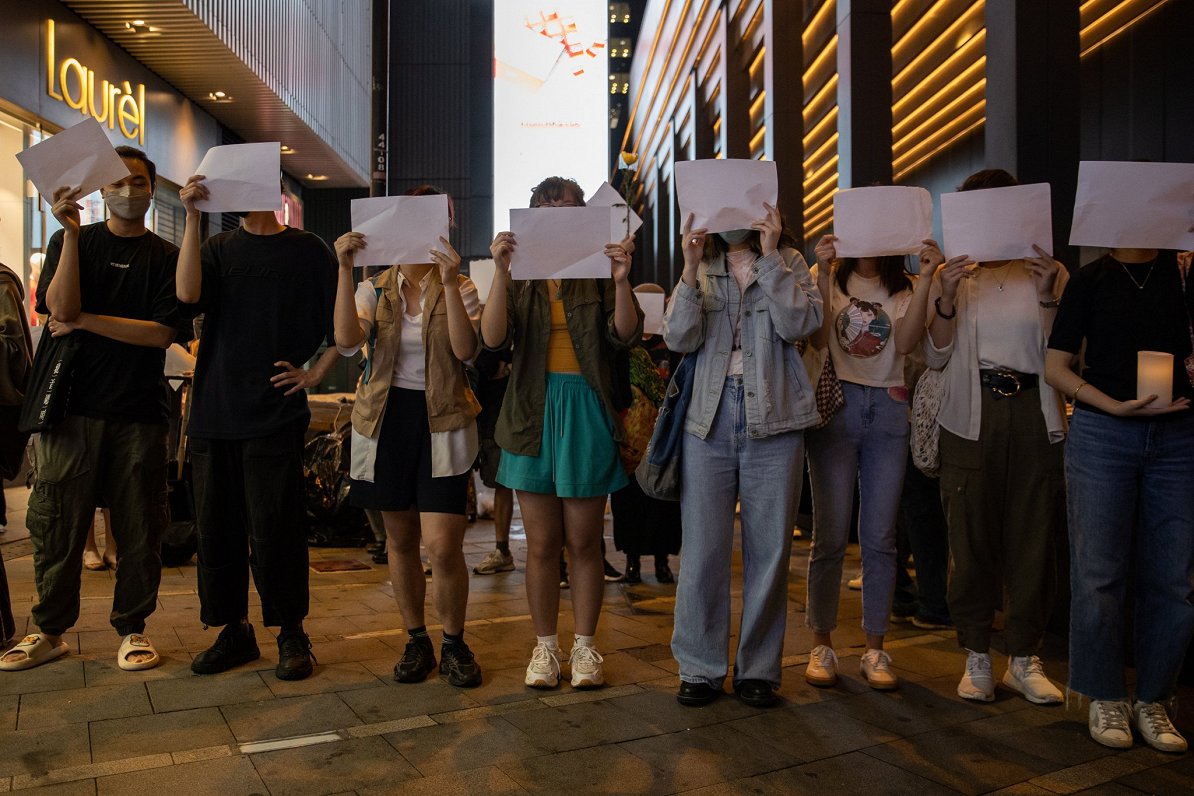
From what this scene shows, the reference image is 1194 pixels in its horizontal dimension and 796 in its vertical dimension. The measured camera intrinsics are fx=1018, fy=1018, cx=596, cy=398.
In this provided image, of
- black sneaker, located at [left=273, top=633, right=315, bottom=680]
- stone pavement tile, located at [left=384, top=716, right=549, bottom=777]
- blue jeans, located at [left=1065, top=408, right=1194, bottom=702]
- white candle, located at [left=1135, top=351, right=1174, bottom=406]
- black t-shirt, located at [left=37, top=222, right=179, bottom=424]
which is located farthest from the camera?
black t-shirt, located at [left=37, top=222, right=179, bottom=424]

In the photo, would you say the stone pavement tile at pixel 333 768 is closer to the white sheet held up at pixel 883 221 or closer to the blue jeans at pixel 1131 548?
the blue jeans at pixel 1131 548

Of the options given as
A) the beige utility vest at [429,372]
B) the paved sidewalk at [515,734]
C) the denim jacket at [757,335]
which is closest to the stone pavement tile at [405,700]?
the paved sidewalk at [515,734]

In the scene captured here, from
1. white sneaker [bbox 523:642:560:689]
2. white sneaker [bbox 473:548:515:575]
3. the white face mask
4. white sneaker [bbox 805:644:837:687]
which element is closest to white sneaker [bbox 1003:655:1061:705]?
white sneaker [bbox 805:644:837:687]

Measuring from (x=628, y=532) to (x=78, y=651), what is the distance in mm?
3133

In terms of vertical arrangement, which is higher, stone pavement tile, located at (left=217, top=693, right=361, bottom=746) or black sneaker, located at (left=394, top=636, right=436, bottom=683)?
black sneaker, located at (left=394, top=636, right=436, bottom=683)

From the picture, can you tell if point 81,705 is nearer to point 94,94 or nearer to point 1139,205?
point 1139,205

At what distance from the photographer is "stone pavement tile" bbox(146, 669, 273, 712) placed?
3729 millimetres

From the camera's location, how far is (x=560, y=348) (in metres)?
4.08

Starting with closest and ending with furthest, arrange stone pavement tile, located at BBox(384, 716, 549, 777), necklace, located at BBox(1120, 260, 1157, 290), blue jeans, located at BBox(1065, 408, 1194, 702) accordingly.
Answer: stone pavement tile, located at BBox(384, 716, 549, 777) < blue jeans, located at BBox(1065, 408, 1194, 702) < necklace, located at BBox(1120, 260, 1157, 290)

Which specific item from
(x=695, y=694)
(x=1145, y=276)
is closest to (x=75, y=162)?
(x=695, y=694)

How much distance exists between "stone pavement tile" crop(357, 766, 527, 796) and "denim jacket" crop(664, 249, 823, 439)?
147 centimetres

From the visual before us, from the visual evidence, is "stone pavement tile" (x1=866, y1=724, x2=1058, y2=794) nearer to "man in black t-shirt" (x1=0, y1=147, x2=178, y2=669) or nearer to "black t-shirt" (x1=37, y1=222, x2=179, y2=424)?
"man in black t-shirt" (x1=0, y1=147, x2=178, y2=669)

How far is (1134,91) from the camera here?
9273 mm

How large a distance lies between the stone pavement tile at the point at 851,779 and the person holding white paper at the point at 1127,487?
2.69 feet
